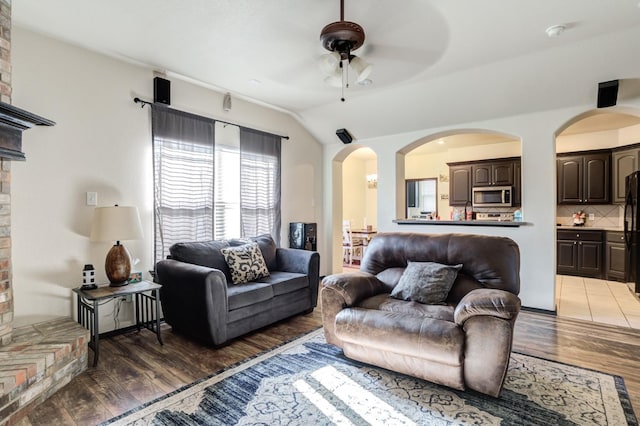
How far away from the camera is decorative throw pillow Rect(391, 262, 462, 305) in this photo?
2.60 m

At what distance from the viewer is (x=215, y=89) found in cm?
404

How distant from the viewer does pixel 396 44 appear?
116 inches

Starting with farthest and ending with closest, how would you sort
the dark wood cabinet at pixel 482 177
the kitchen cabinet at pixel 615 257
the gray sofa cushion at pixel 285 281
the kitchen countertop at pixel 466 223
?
the dark wood cabinet at pixel 482 177, the kitchen cabinet at pixel 615 257, the kitchen countertop at pixel 466 223, the gray sofa cushion at pixel 285 281

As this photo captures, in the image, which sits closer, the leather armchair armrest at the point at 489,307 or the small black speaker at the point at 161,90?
the leather armchair armrest at the point at 489,307

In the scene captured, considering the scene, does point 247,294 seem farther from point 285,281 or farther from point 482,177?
point 482,177

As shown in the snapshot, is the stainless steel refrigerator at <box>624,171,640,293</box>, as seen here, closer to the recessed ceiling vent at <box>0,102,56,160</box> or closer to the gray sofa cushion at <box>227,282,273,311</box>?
the gray sofa cushion at <box>227,282,273,311</box>

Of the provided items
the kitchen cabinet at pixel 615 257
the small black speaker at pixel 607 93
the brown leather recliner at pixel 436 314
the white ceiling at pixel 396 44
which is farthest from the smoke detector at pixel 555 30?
the kitchen cabinet at pixel 615 257

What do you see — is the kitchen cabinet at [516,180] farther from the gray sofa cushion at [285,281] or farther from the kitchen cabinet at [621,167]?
the gray sofa cushion at [285,281]

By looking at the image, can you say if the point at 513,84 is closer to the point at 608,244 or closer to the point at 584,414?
the point at 584,414

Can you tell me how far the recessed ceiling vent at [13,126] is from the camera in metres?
2.13

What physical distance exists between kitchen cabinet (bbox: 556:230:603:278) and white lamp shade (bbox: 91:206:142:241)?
22.5 ft

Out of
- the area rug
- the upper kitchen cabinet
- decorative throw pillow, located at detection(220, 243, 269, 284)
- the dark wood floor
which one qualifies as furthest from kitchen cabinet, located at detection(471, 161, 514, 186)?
decorative throw pillow, located at detection(220, 243, 269, 284)

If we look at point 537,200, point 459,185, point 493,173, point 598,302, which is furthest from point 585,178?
point 537,200

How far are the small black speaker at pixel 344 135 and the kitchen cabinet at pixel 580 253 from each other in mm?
4294
